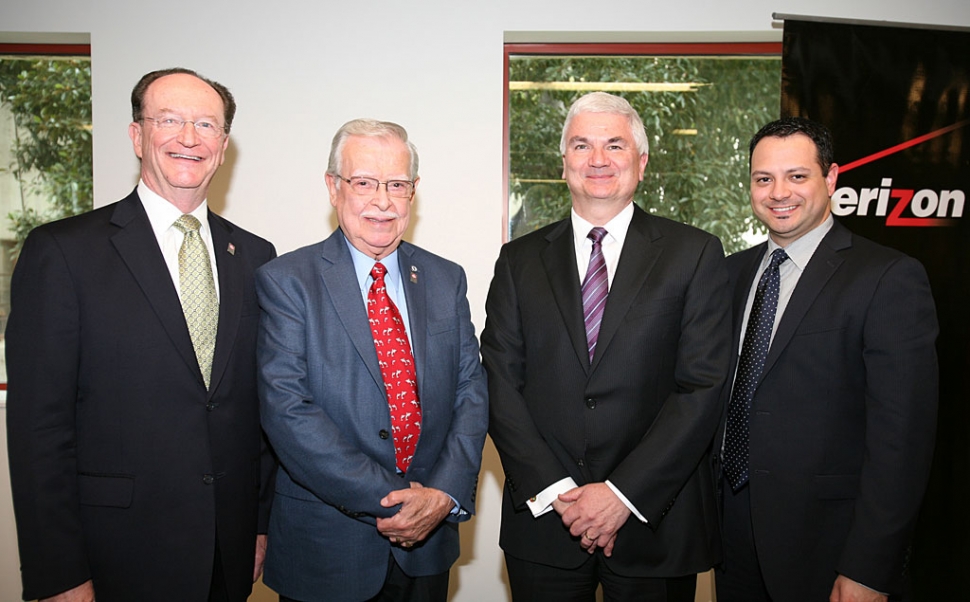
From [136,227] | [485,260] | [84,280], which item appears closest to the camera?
[84,280]

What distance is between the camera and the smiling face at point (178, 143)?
2146 millimetres

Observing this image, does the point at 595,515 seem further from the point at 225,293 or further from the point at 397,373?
the point at 225,293

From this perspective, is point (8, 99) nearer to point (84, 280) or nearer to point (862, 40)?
point (84, 280)

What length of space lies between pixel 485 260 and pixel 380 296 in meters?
1.48

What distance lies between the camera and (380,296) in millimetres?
2217

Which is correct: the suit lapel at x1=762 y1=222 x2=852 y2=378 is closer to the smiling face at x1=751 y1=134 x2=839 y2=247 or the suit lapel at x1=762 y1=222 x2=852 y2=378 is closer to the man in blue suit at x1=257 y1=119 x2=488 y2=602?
the smiling face at x1=751 y1=134 x2=839 y2=247

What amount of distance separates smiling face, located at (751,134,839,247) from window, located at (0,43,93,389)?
137 inches

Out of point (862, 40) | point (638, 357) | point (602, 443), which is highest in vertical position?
point (862, 40)

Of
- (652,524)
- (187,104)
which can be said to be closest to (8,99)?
A: (187,104)

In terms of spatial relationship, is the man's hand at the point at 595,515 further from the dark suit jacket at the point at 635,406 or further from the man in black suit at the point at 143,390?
the man in black suit at the point at 143,390

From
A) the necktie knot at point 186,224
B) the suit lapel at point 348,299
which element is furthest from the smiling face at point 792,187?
the necktie knot at point 186,224

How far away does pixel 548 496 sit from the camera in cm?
219

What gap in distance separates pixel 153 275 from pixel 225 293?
8.8 inches

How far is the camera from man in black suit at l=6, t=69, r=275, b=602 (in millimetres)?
1893
